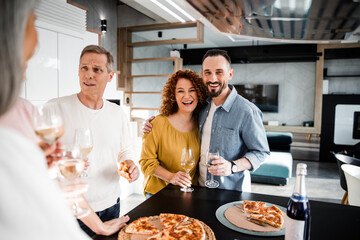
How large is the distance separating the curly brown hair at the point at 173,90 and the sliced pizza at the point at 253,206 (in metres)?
0.95

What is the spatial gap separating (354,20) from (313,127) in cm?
868

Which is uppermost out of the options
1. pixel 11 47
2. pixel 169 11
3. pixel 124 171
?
pixel 169 11

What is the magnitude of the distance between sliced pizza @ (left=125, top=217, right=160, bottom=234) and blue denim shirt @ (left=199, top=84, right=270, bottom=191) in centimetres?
85

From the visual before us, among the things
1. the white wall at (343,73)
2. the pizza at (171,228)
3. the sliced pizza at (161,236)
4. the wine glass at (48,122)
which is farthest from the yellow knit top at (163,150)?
the white wall at (343,73)

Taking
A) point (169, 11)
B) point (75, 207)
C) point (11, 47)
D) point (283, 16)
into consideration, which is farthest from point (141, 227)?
point (169, 11)

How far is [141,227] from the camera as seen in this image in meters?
1.14

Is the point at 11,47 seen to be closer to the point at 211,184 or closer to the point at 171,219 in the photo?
the point at 171,219

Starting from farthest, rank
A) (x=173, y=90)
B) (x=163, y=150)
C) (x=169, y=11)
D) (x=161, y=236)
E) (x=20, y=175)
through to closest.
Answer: (x=169, y=11)
(x=173, y=90)
(x=163, y=150)
(x=161, y=236)
(x=20, y=175)

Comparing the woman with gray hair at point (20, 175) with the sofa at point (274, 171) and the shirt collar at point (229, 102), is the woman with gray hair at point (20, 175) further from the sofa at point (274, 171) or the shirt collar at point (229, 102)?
the sofa at point (274, 171)

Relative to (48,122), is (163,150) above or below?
below

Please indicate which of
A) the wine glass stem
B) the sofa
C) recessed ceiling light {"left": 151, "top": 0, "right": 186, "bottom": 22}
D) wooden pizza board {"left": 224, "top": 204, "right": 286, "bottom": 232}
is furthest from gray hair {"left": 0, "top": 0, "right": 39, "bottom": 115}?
the sofa

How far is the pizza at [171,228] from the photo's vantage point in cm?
108

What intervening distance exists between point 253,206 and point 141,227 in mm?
586

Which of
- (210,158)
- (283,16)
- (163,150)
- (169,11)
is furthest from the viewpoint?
(169,11)
